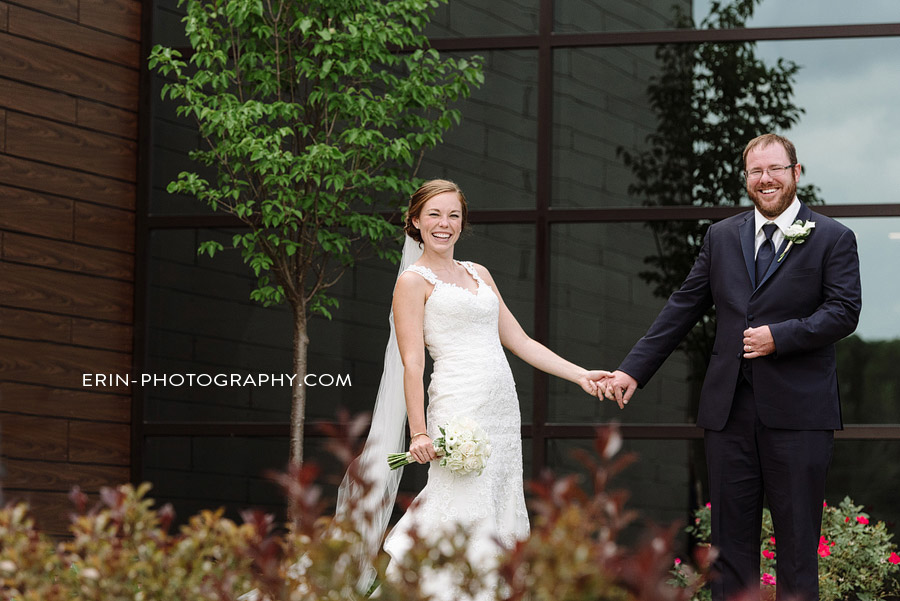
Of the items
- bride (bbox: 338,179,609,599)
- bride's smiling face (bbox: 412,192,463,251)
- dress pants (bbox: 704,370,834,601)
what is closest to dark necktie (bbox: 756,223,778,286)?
dress pants (bbox: 704,370,834,601)

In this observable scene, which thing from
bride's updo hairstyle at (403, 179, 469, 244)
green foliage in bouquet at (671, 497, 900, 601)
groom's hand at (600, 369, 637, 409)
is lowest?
green foliage in bouquet at (671, 497, 900, 601)

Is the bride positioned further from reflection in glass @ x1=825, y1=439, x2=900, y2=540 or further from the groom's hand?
reflection in glass @ x1=825, y1=439, x2=900, y2=540

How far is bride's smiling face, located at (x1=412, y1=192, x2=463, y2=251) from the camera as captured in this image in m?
4.30

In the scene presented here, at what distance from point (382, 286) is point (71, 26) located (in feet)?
7.52

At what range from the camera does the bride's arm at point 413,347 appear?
13.1 ft

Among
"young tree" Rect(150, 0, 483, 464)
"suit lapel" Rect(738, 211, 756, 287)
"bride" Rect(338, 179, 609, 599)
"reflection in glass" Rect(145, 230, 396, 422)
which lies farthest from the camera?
"reflection in glass" Rect(145, 230, 396, 422)

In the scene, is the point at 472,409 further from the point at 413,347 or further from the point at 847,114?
the point at 847,114

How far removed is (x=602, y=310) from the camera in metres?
6.49

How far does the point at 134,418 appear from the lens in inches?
273

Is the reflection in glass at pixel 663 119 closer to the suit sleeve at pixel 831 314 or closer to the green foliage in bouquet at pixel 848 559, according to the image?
the green foliage in bouquet at pixel 848 559

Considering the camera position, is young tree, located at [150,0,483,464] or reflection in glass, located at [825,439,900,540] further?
reflection in glass, located at [825,439,900,540]

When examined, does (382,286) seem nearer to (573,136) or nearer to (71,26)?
(573,136)

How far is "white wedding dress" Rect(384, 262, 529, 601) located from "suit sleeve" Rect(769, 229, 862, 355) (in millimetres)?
1070

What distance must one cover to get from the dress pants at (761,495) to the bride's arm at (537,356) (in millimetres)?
753
